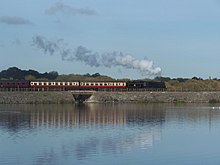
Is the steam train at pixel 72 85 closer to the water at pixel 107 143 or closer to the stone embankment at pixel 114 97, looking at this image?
the stone embankment at pixel 114 97

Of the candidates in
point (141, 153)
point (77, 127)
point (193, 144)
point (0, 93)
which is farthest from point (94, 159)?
point (0, 93)

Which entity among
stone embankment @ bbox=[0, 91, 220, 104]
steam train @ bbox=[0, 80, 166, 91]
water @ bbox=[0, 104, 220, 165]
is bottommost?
water @ bbox=[0, 104, 220, 165]

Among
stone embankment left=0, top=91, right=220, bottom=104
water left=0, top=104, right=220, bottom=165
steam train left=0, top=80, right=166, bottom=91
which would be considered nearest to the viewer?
water left=0, top=104, right=220, bottom=165

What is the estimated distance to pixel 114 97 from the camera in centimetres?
8369

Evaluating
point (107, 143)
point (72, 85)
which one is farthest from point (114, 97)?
point (107, 143)

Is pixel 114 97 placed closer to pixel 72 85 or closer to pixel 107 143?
pixel 72 85

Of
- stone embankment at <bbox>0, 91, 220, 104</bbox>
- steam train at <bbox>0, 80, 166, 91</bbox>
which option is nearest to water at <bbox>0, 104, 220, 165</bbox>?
stone embankment at <bbox>0, 91, 220, 104</bbox>

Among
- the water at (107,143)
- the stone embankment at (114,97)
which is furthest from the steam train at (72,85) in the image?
the water at (107,143)

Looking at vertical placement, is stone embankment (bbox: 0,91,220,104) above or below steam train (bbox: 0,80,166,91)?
below

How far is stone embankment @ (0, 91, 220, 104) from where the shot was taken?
256 ft

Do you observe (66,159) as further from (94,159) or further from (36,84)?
(36,84)

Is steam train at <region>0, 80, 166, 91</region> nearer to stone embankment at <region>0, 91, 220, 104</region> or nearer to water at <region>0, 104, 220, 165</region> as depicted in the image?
stone embankment at <region>0, 91, 220, 104</region>

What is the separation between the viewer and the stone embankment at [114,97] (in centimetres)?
7806

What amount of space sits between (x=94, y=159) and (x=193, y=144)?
730 cm
